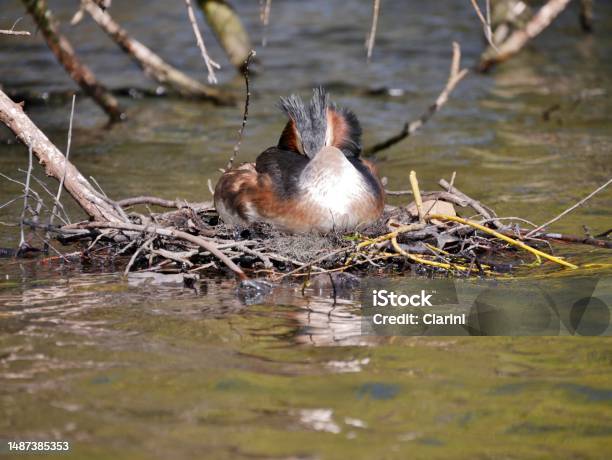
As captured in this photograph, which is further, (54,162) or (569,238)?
(54,162)

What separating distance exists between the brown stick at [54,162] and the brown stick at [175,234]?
21cm

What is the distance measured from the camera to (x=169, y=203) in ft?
23.6

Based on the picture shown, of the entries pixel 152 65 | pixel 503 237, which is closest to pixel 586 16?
pixel 152 65

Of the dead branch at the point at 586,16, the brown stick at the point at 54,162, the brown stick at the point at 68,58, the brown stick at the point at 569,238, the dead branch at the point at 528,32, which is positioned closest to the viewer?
the brown stick at the point at 569,238

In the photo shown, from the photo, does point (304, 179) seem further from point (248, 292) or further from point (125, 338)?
Answer: point (125, 338)

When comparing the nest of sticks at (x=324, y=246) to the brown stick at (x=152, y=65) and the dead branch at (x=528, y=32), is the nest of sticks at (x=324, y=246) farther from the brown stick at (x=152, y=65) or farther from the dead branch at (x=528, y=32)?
the dead branch at (x=528, y=32)

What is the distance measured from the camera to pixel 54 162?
267 inches

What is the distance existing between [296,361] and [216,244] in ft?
4.66

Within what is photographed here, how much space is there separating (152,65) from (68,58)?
2.76ft

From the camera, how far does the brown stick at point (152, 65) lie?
10156 millimetres

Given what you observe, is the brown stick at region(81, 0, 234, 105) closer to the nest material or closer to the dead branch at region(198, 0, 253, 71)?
the dead branch at region(198, 0, 253, 71)

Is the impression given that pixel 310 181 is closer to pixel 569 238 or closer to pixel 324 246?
pixel 324 246

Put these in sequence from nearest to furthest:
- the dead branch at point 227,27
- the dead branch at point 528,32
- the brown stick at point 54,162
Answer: the brown stick at point 54,162 → the dead branch at point 528,32 → the dead branch at point 227,27

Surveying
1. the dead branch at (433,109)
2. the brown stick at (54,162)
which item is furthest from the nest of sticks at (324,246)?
the dead branch at (433,109)
